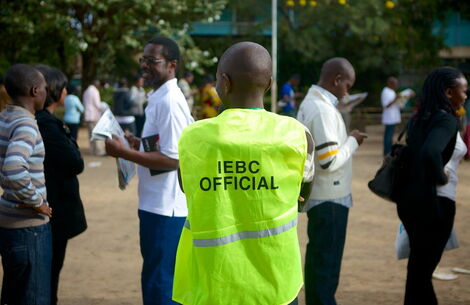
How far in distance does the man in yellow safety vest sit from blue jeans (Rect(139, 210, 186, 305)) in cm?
154

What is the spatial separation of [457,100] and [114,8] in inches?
807

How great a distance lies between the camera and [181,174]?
288 cm

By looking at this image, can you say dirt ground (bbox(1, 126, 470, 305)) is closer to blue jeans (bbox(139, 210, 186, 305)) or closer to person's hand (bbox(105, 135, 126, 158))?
blue jeans (bbox(139, 210, 186, 305))

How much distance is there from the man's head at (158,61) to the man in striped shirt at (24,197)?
648 mm

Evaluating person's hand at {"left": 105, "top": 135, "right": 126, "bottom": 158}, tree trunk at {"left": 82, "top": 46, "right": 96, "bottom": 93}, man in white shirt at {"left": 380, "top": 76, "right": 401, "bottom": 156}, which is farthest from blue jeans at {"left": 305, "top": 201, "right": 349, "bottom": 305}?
tree trunk at {"left": 82, "top": 46, "right": 96, "bottom": 93}

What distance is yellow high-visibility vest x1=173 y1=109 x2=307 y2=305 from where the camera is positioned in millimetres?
2787

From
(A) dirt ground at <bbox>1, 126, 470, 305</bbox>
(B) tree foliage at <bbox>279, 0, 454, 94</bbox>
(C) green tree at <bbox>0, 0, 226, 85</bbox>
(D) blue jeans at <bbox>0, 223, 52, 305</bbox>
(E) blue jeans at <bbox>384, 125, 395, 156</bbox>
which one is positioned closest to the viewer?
(D) blue jeans at <bbox>0, 223, 52, 305</bbox>

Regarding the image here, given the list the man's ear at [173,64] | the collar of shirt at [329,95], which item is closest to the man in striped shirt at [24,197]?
the man's ear at [173,64]

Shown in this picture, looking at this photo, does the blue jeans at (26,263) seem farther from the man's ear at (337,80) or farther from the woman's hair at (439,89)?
the woman's hair at (439,89)

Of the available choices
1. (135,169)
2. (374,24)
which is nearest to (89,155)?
(135,169)

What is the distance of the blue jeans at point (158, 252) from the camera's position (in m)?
4.40

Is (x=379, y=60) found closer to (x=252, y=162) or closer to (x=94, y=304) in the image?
(x=94, y=304)

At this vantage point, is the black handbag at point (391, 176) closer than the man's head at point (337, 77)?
Yes

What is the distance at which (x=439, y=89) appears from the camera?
465 cm
